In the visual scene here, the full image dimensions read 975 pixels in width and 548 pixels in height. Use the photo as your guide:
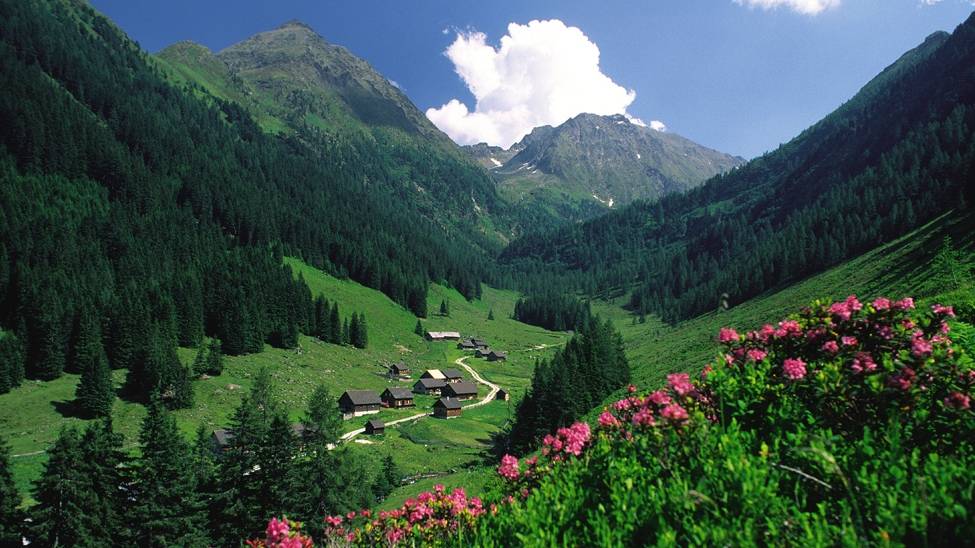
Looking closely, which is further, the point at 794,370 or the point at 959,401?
the point at 794,370

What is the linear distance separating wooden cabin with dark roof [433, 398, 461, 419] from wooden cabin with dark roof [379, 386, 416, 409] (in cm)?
536

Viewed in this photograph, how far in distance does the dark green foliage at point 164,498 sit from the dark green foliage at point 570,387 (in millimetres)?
33055

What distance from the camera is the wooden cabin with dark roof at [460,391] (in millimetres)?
95188

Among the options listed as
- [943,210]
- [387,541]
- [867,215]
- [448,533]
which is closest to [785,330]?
[448,533]

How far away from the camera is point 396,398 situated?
89.0 meters

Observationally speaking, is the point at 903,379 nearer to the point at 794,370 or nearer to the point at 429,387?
the point at 794,370

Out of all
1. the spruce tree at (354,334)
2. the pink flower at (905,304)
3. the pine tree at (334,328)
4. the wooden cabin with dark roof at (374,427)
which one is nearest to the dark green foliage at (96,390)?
the wooden cabin with dark roof at (374,427)

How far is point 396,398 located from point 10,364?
5426 cm

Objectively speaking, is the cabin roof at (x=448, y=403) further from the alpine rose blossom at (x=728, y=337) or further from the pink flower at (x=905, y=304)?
the pink flower at (x=905, y=304)

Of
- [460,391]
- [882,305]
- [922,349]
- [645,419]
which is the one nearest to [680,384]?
[645,419]

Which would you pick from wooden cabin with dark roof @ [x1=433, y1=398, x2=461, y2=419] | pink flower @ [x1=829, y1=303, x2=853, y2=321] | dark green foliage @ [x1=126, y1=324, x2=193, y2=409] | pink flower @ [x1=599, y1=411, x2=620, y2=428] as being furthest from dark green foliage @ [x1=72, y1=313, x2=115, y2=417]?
pink flower @ [x1=829, y1=303, x2=853, y2=321]

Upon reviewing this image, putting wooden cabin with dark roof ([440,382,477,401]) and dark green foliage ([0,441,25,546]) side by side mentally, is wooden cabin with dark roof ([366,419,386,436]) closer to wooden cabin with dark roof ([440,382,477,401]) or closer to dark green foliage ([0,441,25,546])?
wooden cabin with dark roof ([440,382,477,401])

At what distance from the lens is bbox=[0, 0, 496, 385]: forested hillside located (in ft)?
258

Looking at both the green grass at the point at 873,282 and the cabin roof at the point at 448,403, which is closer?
the green grass at the point at 873,282
